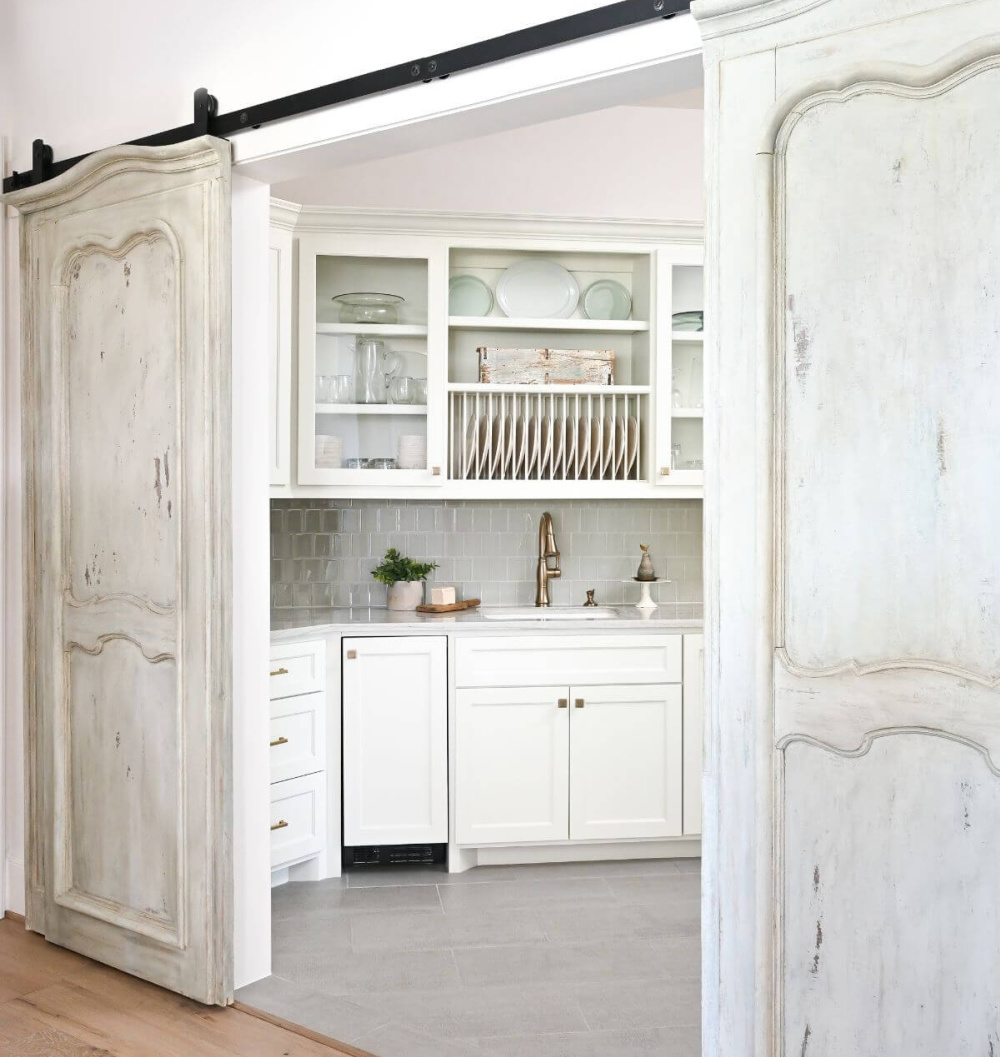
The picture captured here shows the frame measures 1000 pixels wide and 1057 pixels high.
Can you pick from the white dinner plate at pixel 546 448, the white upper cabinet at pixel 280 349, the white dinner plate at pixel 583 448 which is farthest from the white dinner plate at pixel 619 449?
the white upper cabinet at pixel 280 349

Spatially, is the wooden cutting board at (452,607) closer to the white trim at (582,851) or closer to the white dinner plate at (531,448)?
the white dinner plate at (531,448)

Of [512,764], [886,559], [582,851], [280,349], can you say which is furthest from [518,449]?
[886,559]

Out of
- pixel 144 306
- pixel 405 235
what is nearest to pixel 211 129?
pixel 144 306

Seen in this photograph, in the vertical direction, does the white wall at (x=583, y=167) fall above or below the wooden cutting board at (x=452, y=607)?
above

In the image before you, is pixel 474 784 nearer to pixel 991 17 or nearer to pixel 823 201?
pixel 823 201

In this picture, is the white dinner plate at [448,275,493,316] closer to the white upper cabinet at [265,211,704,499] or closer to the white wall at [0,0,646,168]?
the white upper cabinet at [265,211,704,499]

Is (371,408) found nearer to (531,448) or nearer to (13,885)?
(531,448)

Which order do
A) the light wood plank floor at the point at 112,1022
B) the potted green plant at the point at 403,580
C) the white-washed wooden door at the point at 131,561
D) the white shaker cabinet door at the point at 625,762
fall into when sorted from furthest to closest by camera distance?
1. the potted green plant at the point at 403,580
2. the white shaker cabinet door at the point at 625,762
3. the white-washed wooden door at the point at 131,561
4. the light wood plank floor at the point at 112,1022

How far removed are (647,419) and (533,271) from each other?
0.75 metres

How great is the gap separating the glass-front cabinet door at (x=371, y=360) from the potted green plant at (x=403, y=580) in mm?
385

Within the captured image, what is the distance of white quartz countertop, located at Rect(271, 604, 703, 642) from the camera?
3.64 meters

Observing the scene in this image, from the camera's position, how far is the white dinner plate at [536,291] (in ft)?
13.7

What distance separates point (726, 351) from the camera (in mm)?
1876

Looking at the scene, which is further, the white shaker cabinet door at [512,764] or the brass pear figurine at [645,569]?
the brass pear figurine at [645,569]
